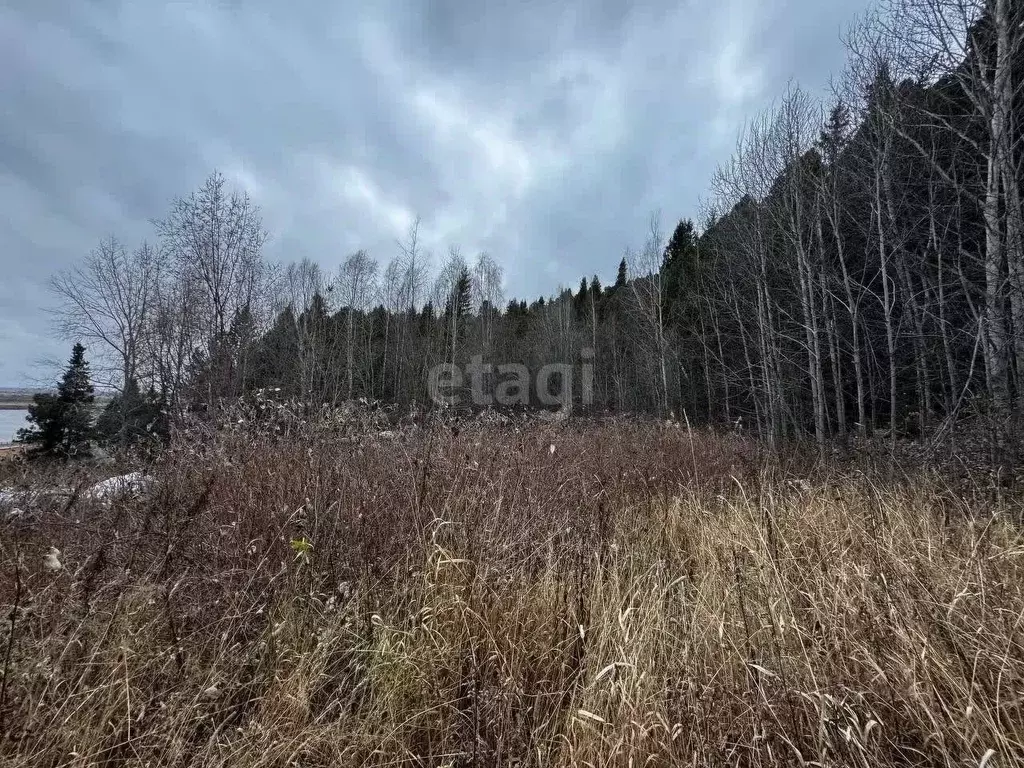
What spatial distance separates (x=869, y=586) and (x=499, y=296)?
32792 mm

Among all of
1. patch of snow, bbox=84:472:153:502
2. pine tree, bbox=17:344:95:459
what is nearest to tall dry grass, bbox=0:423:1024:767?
patch of snow, bbox=84:472:153:502

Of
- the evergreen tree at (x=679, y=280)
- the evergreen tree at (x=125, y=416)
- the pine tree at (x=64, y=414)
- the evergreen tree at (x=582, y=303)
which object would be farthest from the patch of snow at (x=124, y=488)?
the evergreen tree at (x=582, y=303)

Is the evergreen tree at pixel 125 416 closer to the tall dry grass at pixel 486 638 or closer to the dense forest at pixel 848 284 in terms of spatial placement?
the dense forest at pixel 848 284

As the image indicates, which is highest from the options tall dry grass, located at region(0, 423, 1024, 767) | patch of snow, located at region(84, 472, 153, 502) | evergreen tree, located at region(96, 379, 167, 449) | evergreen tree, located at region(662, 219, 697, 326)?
evergreen tree, located at region(662, 219, 697, 326)

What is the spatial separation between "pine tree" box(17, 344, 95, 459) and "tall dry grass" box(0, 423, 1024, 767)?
58.3 ft

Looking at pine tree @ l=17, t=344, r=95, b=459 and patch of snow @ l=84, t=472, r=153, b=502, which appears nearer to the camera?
patch of snow @ l=84, t=472, r=153, b=502

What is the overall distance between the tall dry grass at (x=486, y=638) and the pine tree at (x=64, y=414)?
17784mm

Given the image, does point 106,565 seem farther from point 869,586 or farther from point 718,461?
point 718,461

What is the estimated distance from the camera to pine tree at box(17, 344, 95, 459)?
15281mm

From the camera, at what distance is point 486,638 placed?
177 cm

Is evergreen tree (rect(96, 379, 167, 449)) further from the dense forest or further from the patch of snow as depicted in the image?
the patch of snow

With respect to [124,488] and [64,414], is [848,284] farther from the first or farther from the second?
[64,414]

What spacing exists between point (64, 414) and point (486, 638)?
21.4m

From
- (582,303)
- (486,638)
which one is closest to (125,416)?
(486,638)
